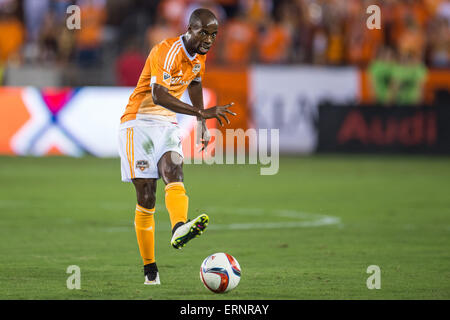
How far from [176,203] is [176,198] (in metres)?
0.04

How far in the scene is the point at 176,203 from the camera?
7492mm

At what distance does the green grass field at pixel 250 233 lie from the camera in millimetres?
7574

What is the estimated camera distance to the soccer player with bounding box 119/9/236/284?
7.50m

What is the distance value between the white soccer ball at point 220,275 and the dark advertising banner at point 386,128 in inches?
579

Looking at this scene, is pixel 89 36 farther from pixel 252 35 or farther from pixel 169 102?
pixel 169 102

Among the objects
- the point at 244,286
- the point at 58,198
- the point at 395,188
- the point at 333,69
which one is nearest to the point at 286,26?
the point at 333,69

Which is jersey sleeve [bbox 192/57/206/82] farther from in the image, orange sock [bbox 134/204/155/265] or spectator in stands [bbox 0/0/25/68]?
spectator in stands [bbox 0/0/25/68]

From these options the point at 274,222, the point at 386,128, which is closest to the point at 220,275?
the point at 274,222

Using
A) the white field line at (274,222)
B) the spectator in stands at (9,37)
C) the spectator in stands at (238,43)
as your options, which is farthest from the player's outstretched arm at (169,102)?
the spectator in stands at (9,37)

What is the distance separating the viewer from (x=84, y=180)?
1711 centimetres

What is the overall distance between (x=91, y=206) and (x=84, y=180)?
11.5ft

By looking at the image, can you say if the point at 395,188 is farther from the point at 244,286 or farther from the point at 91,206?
the point at 244,286

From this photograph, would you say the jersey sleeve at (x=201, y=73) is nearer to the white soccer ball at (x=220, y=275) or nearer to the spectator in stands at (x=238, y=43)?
the white soccer ball at (x=220, y=275)

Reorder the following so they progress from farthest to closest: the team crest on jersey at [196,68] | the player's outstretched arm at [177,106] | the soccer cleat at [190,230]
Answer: the team crest on jersey at [196,68]
the player's outstretched arm at [177,106]
the soccer cleat at [190,230]
